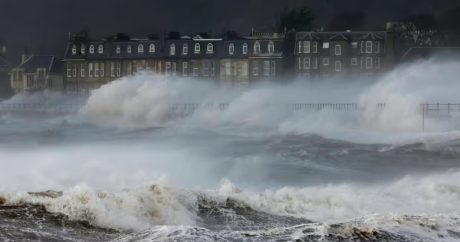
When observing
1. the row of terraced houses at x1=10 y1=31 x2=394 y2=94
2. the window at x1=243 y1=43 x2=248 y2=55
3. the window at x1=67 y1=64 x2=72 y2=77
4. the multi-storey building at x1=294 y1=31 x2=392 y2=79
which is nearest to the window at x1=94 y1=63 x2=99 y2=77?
the row of terraced houses at x1=10 y1=31 x2=394 y2=94

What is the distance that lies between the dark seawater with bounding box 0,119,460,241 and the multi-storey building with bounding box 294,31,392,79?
30822mm

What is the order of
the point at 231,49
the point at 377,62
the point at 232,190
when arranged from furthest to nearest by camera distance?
the point at 231,49
the point at 377,62
the point at 232,190

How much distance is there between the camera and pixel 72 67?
263 ft

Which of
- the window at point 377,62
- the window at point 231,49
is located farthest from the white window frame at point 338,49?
the window at point 231,49

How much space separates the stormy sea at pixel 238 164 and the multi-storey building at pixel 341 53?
2.15 metres

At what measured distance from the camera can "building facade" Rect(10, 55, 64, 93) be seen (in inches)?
3187

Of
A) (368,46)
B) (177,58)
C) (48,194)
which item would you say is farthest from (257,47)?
(48,194)

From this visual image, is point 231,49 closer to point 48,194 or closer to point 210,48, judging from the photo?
point 210,48

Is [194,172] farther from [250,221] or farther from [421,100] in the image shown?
[421,100]

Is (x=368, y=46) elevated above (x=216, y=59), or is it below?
above

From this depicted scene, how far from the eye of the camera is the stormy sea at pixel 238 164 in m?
16.9

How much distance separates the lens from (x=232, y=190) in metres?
21.1

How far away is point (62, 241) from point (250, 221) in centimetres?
511

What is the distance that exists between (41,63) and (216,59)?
19.6 m
